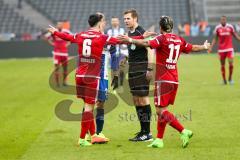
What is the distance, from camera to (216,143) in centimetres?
1124

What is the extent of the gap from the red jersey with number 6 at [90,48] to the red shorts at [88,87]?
77mm

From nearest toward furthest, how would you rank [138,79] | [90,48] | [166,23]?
[166,23] < [90,48] < [138,79]

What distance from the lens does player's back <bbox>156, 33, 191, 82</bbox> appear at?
36.0ft

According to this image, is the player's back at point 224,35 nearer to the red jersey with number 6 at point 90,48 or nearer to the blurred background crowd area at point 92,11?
the red jersey with number 6 at point 90,48

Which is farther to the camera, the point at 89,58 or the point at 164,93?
the point at 89,58

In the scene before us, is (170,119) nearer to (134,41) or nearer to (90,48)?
(134,41)

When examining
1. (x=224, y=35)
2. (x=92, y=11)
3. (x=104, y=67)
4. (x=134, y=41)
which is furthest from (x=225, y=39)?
(x=92, y=11)

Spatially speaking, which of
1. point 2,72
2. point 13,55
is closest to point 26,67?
point 2,72

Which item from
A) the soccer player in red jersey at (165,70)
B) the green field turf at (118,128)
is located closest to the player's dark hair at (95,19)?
the soccer player in red jersey at (165,70)

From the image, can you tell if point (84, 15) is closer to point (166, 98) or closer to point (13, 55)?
point (13, 55)

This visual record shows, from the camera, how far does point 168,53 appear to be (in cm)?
1101

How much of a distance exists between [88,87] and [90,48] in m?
0.71

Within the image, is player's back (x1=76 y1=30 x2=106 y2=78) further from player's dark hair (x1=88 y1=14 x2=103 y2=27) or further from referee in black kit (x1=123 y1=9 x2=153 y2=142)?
referee in black kit (x1=123 y1=9 x2=153 y2=142)

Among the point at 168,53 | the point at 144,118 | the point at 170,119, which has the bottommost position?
the point at 144,118
